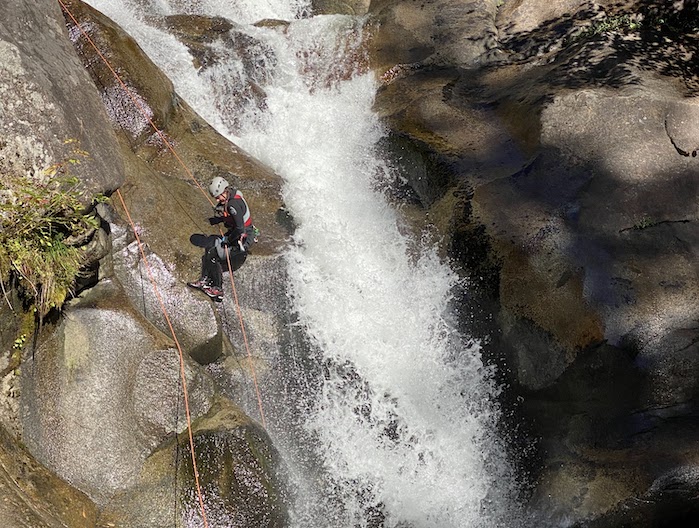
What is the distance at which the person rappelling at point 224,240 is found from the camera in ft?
27.0

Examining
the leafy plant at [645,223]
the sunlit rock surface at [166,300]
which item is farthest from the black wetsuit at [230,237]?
the leafy plant at [645,223]

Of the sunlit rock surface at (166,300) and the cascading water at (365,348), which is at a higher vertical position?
the sunlit rock surface at (166,300)

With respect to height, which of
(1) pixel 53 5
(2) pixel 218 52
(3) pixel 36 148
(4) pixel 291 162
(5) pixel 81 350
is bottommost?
(4) pixel 291 162

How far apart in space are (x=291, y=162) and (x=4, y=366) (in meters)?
5.91

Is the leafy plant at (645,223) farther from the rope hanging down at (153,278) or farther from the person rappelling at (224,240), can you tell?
the rope hanging down at (153,278)

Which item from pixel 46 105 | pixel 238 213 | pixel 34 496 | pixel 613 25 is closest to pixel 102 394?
pixel 34 496

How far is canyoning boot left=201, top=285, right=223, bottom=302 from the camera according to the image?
8188 millimetres

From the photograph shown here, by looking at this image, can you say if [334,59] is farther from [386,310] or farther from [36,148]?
[36,148]

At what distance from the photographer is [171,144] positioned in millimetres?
9672

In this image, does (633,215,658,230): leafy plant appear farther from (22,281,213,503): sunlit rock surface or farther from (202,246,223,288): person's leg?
(22,281,213,503): sunlit rock surface

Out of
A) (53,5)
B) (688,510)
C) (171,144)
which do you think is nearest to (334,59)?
(171,144)

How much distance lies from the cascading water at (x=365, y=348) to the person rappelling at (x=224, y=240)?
37.7 inches

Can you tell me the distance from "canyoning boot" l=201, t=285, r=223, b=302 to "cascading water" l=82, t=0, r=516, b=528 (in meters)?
1.14

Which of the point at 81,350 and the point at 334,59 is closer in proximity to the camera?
the point at 81,350
